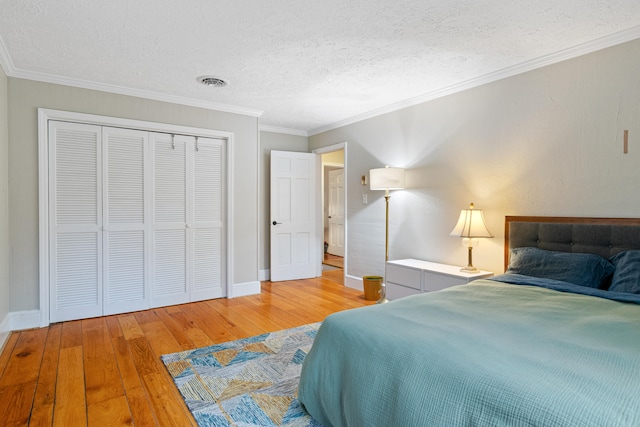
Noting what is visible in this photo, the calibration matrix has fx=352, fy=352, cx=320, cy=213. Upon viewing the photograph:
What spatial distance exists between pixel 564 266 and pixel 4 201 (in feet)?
14.8

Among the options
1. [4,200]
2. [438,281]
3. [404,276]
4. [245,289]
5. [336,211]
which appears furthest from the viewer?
[336,211]

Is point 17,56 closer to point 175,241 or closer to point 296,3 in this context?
point 175,241

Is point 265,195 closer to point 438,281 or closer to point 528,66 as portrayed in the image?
point 438,281

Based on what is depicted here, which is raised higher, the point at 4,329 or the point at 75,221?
the point at 75,221

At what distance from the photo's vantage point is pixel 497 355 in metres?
1.28

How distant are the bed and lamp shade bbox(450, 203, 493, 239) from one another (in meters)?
0.74

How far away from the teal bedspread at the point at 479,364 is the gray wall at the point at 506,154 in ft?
3.55

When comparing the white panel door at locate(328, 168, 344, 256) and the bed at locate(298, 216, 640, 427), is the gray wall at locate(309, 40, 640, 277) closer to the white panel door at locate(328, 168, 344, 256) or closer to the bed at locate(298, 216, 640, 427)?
the bed at locate(298, 216, 640, 427)

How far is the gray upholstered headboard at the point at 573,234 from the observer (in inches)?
95.3

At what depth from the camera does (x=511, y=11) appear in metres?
2.21

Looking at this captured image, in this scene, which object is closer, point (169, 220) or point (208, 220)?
point (169, 220)

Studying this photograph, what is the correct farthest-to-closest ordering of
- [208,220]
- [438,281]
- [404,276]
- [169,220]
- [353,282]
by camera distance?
[353,282] → [208,220] → [169,220] → [404,276] → [438,281]

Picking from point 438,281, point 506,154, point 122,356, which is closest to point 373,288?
point 438,281

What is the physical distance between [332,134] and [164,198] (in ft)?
8.44
